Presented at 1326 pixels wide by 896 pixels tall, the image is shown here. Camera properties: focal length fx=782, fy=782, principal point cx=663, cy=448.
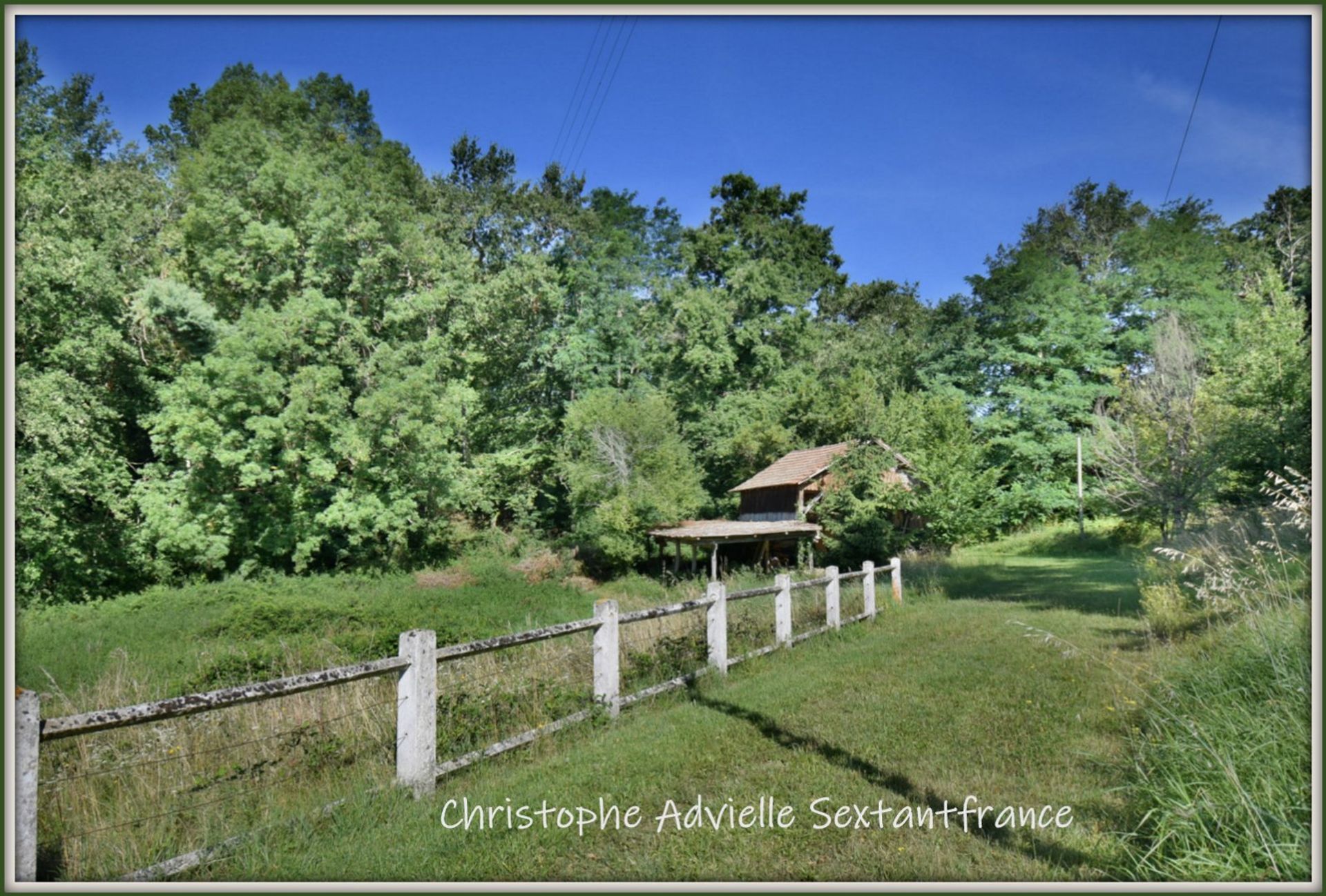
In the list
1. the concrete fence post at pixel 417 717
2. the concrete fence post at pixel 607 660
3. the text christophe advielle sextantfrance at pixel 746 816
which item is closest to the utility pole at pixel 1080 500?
the concrete fence post at pixel 607 660

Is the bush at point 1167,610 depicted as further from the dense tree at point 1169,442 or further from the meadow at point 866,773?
the dense tree at point 1169,442

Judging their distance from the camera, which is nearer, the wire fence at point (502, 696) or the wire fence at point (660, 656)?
the wire fence at point (502, 696)

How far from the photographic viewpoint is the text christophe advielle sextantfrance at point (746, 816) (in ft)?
13.1

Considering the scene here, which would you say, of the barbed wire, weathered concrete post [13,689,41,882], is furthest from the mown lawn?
weathered concrete post [13,689,41,882]

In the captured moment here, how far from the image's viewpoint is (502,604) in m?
26.1

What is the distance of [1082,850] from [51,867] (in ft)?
15.0

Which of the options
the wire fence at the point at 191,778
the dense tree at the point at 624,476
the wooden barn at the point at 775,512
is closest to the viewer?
the wire fence at the point at 191,778

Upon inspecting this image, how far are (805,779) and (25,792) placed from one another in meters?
3.76

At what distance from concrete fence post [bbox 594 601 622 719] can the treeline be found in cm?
1566

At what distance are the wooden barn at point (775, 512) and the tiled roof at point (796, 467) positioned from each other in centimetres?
3

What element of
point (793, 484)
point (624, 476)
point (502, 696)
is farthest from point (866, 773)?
point (624, 476)

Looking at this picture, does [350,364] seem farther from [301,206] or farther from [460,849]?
[460,849]

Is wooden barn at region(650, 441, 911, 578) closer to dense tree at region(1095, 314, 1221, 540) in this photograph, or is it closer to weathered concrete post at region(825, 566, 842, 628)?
dense tree at region(1095, 314, 1221, 540)

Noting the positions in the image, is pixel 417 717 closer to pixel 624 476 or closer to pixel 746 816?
pixel 746 816
